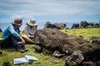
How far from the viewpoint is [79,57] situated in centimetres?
1247

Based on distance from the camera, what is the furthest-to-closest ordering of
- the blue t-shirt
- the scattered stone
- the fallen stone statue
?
the blue t-shirt, the fallen stone statue, the scattered stone

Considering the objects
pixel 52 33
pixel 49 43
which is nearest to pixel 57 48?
pixel 49 43

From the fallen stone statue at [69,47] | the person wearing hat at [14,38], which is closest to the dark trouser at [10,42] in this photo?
the person wearing hat at [14,38]

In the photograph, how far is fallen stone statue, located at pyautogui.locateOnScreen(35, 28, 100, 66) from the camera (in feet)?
41.1

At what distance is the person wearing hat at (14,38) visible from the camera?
1613cm

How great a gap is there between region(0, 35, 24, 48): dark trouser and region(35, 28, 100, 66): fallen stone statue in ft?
4.56

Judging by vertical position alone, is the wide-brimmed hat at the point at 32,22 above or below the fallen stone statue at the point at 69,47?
above

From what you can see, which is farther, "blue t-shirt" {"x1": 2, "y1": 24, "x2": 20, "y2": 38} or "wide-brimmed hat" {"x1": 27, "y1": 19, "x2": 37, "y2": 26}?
"wide-brimmed hat" {"x1": 27, "y1": 19, "x2": 37, "y2": 26}

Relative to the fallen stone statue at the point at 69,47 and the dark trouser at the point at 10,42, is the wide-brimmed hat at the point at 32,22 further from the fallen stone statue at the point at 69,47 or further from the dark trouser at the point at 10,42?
the dark trouser at the point at 10,42

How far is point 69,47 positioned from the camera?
1494cm

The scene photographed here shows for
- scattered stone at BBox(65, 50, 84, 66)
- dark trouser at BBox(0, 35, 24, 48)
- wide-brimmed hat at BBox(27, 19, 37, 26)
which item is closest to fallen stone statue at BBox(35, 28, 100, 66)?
scattered stone at BBox(65, 50, 84, 66)

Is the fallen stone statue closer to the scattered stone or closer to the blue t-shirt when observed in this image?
the scattered stone

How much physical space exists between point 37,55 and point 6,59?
2.12 meters

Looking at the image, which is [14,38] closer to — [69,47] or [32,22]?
[69,47]
